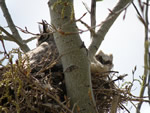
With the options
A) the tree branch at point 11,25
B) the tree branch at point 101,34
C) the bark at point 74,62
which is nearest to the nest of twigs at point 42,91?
the bark at point 74,62

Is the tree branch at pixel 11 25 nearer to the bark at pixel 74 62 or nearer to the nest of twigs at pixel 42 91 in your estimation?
the nest of twigs at pixel 42 91

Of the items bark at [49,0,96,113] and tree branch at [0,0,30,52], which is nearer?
bark at [49,0,96,113]

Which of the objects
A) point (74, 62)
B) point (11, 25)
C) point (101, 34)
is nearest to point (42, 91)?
point (74, 62)

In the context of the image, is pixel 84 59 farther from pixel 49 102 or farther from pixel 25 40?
pixel 25 40

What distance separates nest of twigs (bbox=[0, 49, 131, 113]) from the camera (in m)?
1.66

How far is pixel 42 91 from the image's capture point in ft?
5.30

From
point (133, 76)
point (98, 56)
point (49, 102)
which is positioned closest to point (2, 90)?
point (49, 102)

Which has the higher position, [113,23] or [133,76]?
[113,23]

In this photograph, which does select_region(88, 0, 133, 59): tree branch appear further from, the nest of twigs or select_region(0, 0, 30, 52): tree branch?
select_region(0, 0, 30, 52): tree branch

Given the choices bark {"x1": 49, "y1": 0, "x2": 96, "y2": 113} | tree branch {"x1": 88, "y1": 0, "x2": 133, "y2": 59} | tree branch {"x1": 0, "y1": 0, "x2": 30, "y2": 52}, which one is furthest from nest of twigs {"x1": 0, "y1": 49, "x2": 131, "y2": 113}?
tree branch {"x1": 0, "y1": 0, "x2": 30, "y2": 52}

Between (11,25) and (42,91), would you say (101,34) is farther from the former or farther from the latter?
(11,25)

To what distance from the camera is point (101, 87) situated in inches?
83.8

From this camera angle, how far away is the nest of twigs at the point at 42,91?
1.66m

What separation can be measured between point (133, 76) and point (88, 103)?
423 millimetres
